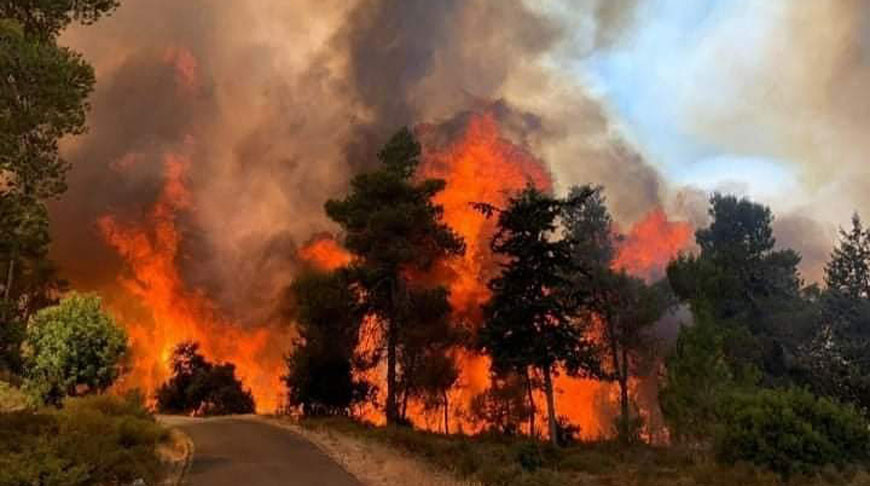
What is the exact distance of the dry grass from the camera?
19266 millimetres

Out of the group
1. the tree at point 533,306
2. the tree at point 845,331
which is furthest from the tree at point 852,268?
the tree at point 533,306

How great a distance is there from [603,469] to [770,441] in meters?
7.59

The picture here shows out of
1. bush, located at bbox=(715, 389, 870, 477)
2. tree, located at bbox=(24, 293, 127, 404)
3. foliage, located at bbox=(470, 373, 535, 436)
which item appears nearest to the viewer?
bush, located at bbox=(715, 389, 870, 477)

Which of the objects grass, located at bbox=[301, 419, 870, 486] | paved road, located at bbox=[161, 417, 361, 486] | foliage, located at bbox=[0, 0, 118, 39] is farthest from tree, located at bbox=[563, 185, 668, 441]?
foliage, located at bbox=[0, 0, 118, 39]

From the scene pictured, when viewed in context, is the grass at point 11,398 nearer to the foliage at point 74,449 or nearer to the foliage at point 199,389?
the foliage at point 74,449

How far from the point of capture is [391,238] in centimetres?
3672

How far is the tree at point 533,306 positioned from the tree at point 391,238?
6.30 m

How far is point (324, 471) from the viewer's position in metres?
20.0

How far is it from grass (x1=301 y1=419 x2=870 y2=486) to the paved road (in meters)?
3.57

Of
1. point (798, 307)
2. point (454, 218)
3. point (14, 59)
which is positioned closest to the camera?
point (14, 59)

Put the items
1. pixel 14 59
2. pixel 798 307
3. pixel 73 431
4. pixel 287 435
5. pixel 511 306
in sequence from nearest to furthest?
1. pixel 14 59
2. pixel 73 431
3. pixel 287 435
4. pixel 511 306
5. pixel 798 307

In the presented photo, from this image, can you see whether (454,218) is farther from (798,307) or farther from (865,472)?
(865,472)

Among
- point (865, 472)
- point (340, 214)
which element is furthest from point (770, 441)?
point (340, 214)

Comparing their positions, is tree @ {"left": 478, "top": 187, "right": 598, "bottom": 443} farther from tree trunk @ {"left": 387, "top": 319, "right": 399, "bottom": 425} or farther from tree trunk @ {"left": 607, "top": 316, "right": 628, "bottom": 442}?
tree trunk @ {"left": 607, "top": 316, "right": 628, "bottom": 442}
